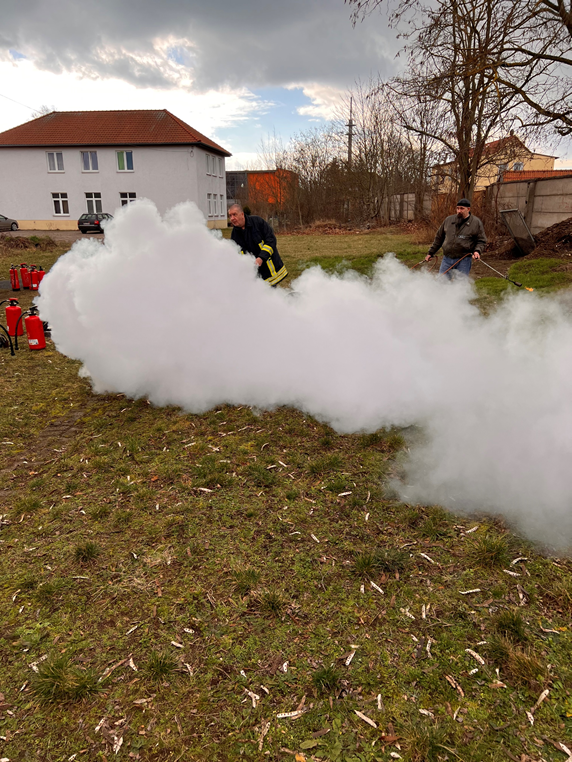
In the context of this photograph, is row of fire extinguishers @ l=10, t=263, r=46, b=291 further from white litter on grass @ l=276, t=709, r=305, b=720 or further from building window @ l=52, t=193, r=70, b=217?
building window @ l=52, t=193, r=70, b=217

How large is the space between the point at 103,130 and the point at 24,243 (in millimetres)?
20369

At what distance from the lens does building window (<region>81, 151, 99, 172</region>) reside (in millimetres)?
37000

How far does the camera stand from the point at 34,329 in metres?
8.18

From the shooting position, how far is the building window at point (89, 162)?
121ft

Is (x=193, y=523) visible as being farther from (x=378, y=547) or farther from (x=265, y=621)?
(x=378, y=547)

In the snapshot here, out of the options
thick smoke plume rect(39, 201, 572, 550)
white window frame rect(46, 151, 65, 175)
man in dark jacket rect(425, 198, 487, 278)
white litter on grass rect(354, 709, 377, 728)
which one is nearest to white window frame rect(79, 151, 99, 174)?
white window frame rect(46, 151, 65, 175)

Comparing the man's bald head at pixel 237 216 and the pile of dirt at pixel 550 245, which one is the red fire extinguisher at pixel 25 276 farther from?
the pile of dirt at pixel 550 245

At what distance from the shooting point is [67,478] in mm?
4234

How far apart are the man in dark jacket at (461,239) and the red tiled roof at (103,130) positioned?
32788 millimetres

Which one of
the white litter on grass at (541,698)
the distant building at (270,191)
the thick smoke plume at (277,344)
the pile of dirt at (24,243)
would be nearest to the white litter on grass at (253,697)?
the white litter on grass at (541,698)

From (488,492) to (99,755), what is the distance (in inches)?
114

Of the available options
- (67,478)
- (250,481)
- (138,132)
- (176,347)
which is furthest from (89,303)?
(138,132)

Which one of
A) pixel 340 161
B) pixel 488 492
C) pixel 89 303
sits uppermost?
pixel 340 161

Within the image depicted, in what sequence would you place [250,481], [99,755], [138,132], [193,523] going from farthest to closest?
[138,132], [250,481], [193,523], [99,755]
